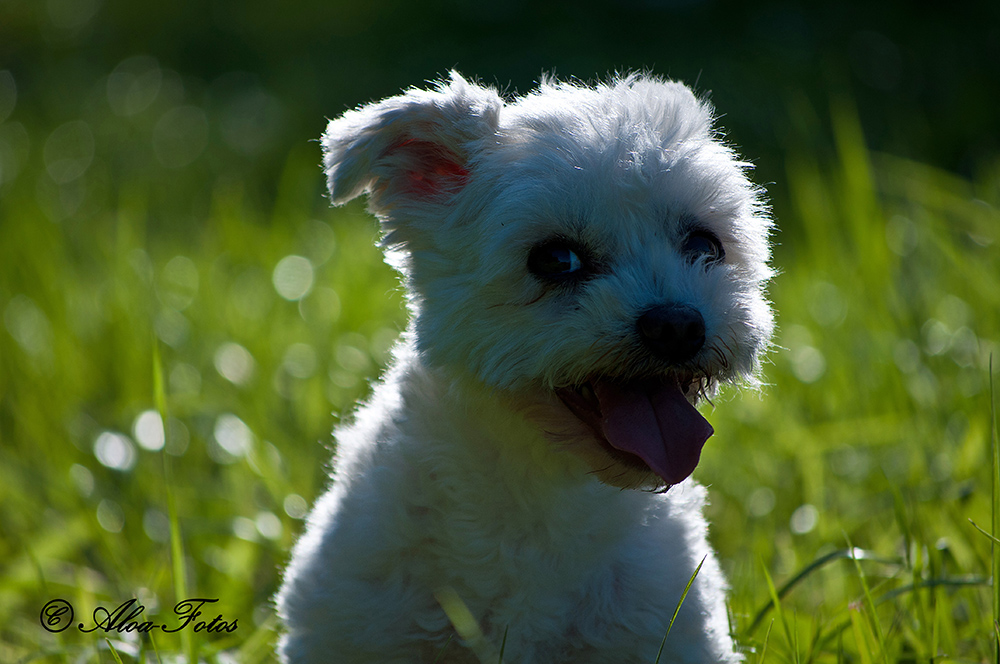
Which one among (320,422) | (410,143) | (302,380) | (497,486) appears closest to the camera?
(497,486)

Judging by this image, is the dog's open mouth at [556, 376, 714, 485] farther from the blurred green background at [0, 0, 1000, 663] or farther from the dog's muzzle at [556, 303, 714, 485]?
the blurred green background at [0, 0, 1000, 663]

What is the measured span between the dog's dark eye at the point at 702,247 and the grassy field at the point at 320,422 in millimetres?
979

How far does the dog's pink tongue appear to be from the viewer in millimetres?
2484

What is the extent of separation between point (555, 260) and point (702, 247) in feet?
1.61

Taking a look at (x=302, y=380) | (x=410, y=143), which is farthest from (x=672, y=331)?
(x=302, y=380)

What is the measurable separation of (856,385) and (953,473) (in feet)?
2.96

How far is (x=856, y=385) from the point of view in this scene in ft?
15.3

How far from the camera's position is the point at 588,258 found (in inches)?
104

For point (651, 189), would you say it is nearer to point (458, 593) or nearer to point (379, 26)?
point (458, 593)

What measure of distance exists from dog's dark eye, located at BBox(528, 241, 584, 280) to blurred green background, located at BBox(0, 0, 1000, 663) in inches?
35.7

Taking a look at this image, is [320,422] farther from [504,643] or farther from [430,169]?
[504,643]

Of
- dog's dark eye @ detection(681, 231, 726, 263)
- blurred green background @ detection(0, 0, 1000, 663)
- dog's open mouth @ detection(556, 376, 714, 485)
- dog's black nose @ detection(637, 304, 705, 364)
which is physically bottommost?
blurred green background @ detection(0, 0, 1000, 663)

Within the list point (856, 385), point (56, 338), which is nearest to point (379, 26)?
point (56, 338)

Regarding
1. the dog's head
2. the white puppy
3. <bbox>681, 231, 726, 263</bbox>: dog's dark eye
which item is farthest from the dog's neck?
<bbox>681, 231, 726, 263</bbox>: dog's dark eye
